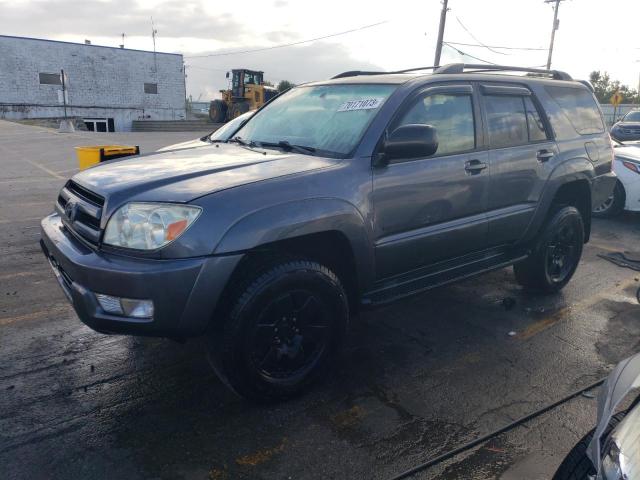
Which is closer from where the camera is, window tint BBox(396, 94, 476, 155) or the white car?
window tint BBox(396, 94, 476, 155)

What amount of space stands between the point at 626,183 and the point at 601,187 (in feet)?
12.3

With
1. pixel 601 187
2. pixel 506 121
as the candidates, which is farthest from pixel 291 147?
pixel 601 187

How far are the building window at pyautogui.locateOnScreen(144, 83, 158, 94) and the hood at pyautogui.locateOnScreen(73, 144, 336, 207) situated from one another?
4475cm

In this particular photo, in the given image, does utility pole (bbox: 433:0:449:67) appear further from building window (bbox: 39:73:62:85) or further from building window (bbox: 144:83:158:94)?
building window (bbox: 39:73:62:85)

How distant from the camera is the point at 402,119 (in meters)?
3.43

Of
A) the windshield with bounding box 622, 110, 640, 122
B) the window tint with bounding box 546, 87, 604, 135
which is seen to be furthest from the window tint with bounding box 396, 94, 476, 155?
the windshield with bounding box 622, 110, 640, 122

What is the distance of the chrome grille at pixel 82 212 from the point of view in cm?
279

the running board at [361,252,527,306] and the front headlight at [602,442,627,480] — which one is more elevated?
the front headlight at [602,442,627,480]

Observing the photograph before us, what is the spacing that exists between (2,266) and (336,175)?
380cm

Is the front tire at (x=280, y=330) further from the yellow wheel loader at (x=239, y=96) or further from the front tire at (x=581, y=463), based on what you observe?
the yellow wheel loader at (x=239, y=96)

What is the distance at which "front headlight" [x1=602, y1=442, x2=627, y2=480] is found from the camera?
1.48 m

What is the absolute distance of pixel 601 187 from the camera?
5055 millimetres

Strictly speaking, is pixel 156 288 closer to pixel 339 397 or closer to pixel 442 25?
pixel 339 397

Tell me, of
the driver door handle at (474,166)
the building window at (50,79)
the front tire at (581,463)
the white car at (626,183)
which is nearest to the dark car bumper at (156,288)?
the front tire at (581,463)
